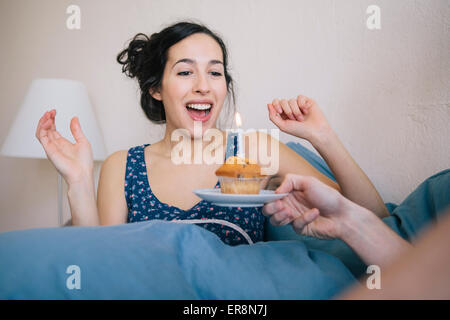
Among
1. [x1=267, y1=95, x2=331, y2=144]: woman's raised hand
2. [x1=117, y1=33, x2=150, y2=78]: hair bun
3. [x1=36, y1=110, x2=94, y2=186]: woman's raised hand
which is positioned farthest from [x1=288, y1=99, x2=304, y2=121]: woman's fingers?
[x1=117, y1=33, x2=150, y2=78]: hair bun

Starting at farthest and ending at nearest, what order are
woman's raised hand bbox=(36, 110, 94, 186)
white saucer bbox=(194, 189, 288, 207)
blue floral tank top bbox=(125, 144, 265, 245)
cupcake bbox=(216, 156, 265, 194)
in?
blue floral tank top bbox=(125, 144, 265, 245) → woman's raised hand bbox=(36, 110, 94, 186) → cupcake bbox=(216, 156, 265, 194) → white saucer bbox=(194, 189, 288, 207)

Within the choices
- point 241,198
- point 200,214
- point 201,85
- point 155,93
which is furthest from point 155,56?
point 241,198

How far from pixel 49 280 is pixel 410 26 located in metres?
1.55

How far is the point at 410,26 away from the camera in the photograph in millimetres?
1480

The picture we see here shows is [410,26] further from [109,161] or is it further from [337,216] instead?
[109,161]

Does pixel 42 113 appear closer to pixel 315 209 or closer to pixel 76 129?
pixel 76 129

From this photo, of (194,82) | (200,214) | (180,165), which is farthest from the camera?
(180,165)

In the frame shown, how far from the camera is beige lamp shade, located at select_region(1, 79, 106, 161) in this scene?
2070mm

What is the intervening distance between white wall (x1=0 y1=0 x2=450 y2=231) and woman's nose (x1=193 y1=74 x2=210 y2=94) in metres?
0.63

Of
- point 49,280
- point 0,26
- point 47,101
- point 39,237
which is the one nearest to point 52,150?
point 39,237

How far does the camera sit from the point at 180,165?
1612mm

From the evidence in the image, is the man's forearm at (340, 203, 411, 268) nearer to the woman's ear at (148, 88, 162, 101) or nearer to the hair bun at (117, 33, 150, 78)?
the woman's ear at (148, 88, 162, 101)

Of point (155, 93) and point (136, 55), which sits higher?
point (136, 55)

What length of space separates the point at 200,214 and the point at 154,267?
0.69 metres
